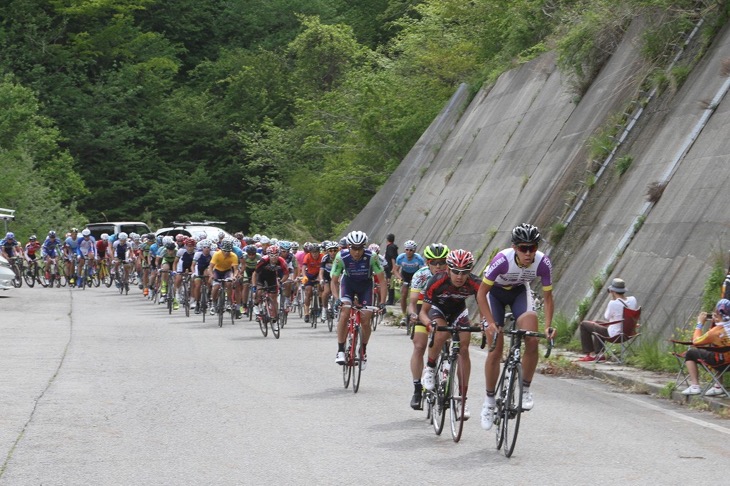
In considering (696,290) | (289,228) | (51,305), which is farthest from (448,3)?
(696,290)

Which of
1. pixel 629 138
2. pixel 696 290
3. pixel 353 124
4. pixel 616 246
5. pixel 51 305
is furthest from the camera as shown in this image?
pixel 353 124

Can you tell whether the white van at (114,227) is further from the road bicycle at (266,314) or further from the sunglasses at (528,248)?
the sunglasses at (528,248)

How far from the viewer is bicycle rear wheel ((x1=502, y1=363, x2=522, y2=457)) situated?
30.5 ft

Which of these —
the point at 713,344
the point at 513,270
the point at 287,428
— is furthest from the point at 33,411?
the point at 713,344

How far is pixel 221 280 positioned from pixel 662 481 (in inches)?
693

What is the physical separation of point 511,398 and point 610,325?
756cm

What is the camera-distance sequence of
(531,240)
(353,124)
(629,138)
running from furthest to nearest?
(353,124) < (629,138) < (531,240)

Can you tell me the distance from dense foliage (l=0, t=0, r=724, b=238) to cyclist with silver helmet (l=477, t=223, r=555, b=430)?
3847 centimetres

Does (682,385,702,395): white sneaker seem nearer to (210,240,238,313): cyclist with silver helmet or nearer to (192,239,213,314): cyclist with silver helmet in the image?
(210,240,238,313): cyclist with silver helmet

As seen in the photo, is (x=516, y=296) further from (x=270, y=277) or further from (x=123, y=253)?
(x=123, y=253)

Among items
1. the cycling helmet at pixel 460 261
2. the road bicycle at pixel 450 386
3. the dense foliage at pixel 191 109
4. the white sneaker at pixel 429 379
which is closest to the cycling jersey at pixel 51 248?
the dense foliage at pixel 191 109

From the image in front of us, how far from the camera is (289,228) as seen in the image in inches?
2108

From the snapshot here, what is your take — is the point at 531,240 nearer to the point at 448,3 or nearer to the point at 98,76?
the point at 448,3

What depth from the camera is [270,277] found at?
22.9 metres
